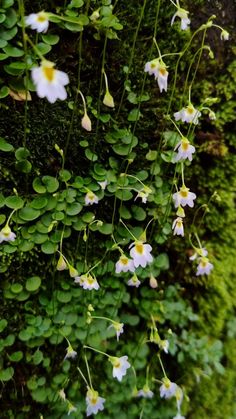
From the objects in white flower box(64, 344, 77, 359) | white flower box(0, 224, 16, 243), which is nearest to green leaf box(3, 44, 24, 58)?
white flower box(0, 224, 16, 243)

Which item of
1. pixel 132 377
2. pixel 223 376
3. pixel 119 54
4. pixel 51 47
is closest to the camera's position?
pixel 51 47

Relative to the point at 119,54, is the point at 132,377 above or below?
below

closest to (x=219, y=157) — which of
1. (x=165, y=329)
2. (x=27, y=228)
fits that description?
(x=165, y=329)

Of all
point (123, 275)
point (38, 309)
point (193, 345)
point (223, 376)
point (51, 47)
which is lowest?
point (223, 376)

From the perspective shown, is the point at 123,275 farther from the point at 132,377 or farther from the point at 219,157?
the point at 219,157

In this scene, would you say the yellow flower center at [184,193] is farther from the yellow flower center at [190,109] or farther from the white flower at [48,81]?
the white flower at [48,81]
